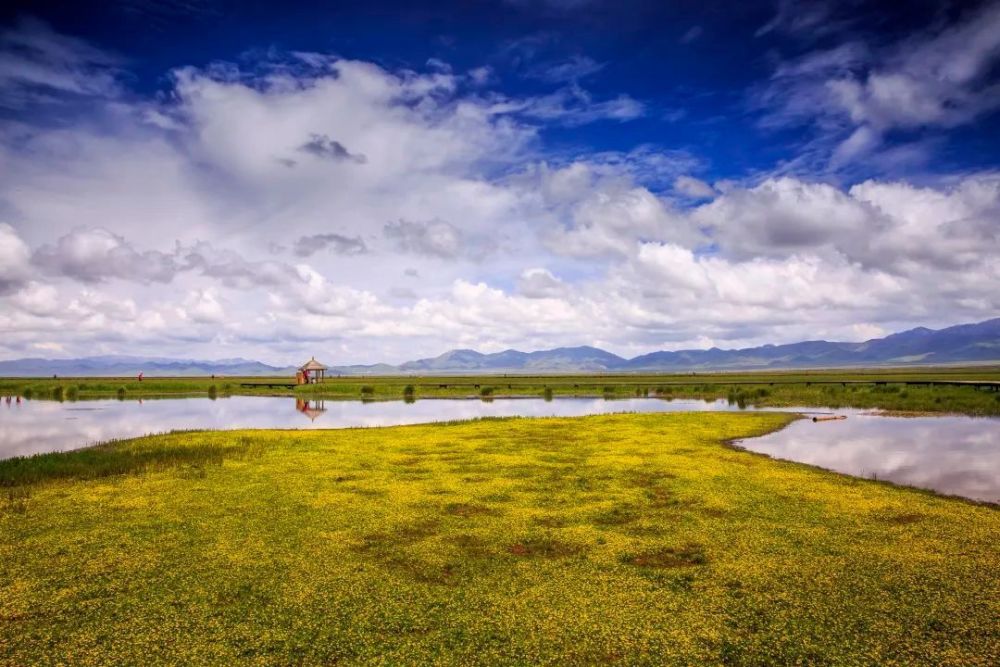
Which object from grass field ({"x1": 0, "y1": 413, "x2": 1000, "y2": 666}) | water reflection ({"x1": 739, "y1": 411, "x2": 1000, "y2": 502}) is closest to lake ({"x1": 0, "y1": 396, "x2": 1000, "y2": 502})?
water reflection ({"x1": 739, "y1": 411, "x2": 1000, "y2": 502})

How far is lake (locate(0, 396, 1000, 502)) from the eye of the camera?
2258cm

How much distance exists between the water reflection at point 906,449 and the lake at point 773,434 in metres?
0.04

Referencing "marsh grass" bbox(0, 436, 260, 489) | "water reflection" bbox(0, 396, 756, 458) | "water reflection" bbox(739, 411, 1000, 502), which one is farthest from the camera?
"water reflection" bbox(0, 396, 756, 458)

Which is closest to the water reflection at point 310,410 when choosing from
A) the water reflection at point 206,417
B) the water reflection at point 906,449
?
the water reflection at point 206,417

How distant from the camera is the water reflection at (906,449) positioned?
20562 millimetres

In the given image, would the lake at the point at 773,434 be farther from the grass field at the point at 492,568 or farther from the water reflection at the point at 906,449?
the grass field at the point at 492,568

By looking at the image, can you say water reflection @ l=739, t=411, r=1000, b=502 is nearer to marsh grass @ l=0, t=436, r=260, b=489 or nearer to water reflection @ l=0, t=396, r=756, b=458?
water reflection @ l=0, t=396, r=756, b=458

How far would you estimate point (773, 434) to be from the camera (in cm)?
3312

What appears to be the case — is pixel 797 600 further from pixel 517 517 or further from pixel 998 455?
pixel 998 455

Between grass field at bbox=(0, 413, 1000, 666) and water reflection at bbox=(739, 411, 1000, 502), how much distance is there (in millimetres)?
3441

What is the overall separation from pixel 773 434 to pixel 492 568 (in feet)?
88.6

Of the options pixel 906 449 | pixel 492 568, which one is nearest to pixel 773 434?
pixel 906 449

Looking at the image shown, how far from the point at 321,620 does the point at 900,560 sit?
35.2 feet

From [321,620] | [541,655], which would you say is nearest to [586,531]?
[541,655]
